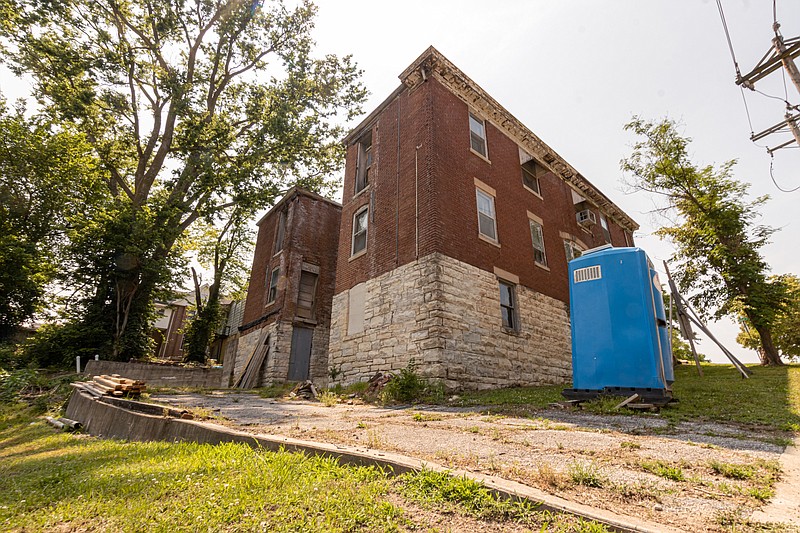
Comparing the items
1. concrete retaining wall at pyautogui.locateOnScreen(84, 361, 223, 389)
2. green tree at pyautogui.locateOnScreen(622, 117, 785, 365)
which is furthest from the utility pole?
concrete retaining wall at pyautogui.locateOnScreen(84, 361, 223, 389)

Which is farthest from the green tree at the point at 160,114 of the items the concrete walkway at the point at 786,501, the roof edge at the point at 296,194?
the concrete walkway at the point at 786,501

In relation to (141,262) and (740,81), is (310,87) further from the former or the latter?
(740,81)

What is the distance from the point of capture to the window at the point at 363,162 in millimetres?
15195

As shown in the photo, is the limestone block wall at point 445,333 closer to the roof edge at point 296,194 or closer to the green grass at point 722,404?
the green grass at point 722,404

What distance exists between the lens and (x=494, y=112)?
49.4 feet

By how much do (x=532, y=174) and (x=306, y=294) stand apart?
12.4 meters

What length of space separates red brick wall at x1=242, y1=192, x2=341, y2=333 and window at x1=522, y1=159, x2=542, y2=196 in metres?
10.2

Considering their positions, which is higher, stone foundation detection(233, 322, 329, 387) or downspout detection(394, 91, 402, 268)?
downspout detection(394, 91, 402, 268)

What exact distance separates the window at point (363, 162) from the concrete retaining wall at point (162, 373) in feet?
39.9

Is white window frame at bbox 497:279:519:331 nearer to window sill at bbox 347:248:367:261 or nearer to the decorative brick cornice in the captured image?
window sill at bbox 347:248:367:261

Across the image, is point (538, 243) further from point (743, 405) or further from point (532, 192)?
point (743, 405)

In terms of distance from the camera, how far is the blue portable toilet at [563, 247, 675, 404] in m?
6.47

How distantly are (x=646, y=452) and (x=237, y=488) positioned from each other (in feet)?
11.7

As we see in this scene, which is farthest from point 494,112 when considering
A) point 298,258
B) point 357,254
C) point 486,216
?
point 298,258
